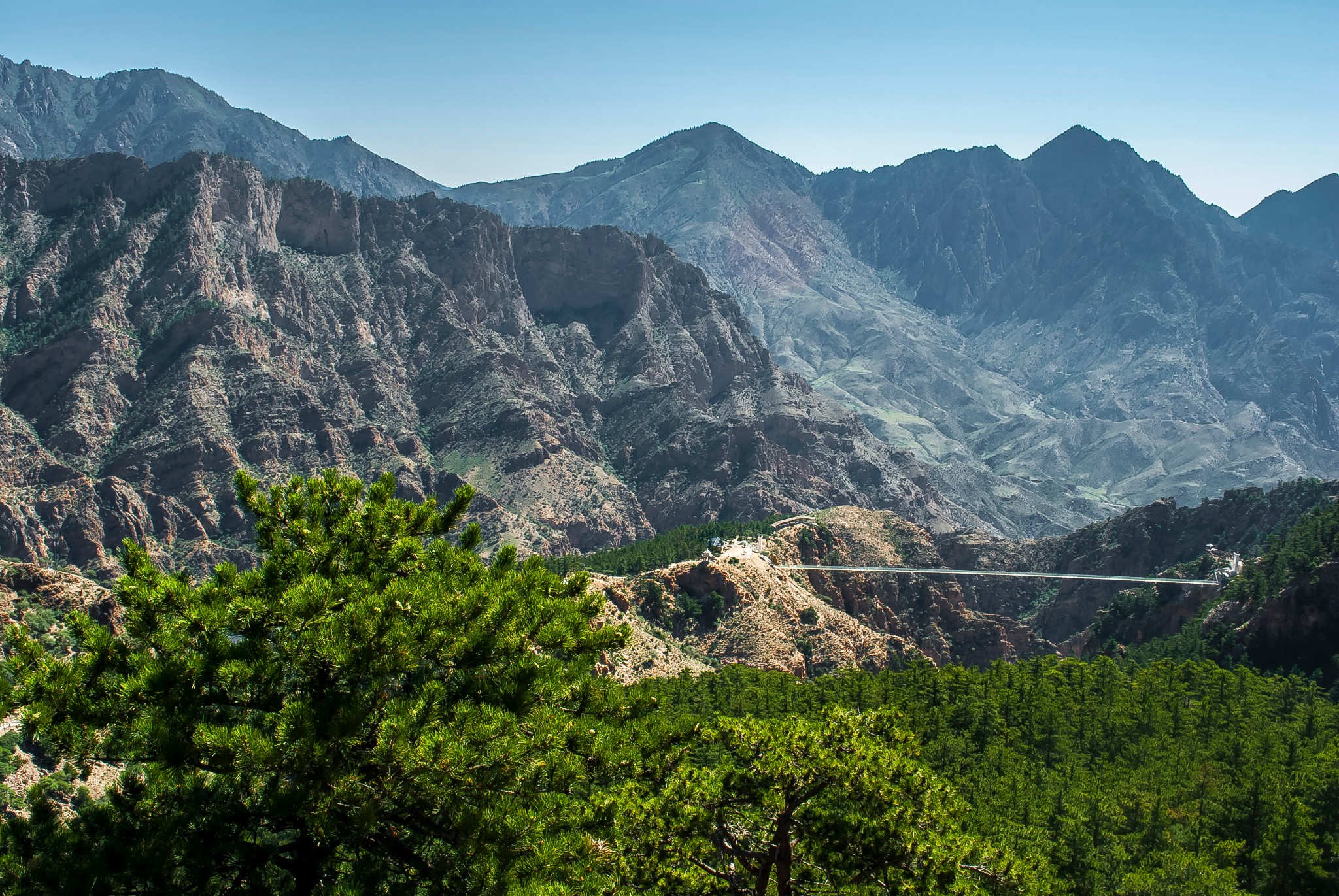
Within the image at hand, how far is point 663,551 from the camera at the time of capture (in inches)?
5655

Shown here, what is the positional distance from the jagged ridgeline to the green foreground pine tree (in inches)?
4026

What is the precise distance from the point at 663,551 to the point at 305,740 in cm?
12836

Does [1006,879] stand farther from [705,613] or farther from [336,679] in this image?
[705,613]

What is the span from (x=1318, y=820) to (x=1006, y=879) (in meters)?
32.3

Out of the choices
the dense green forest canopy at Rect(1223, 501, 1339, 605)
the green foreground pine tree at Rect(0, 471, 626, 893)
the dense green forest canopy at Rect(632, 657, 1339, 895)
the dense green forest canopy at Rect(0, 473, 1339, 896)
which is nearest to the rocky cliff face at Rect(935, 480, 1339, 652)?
the dense green forest canopy at Rect(1223, 501, 1339, 605)

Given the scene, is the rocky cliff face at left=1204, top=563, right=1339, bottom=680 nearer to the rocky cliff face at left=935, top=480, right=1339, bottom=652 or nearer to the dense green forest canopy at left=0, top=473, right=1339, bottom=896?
the rocky cliff face at left=935, top=480, right=1339, bottom=652

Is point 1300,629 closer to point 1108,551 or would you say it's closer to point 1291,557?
point 1291,557

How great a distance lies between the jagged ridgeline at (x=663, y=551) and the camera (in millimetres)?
132375

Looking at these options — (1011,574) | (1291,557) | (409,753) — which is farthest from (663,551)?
(409,753)

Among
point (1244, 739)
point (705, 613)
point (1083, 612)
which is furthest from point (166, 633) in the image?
point (1083, 612)

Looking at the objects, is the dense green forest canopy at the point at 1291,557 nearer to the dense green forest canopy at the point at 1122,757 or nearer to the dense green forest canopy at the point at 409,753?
the dense green forest canopy at the point at 1122,757

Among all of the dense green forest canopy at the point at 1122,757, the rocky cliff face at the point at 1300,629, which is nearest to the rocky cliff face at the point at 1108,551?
the rocky cliff face at the point at 1300,629

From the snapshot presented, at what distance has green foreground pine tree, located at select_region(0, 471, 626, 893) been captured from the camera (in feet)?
52.4

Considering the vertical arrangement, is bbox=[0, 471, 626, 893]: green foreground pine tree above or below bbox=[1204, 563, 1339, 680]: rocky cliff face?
above
